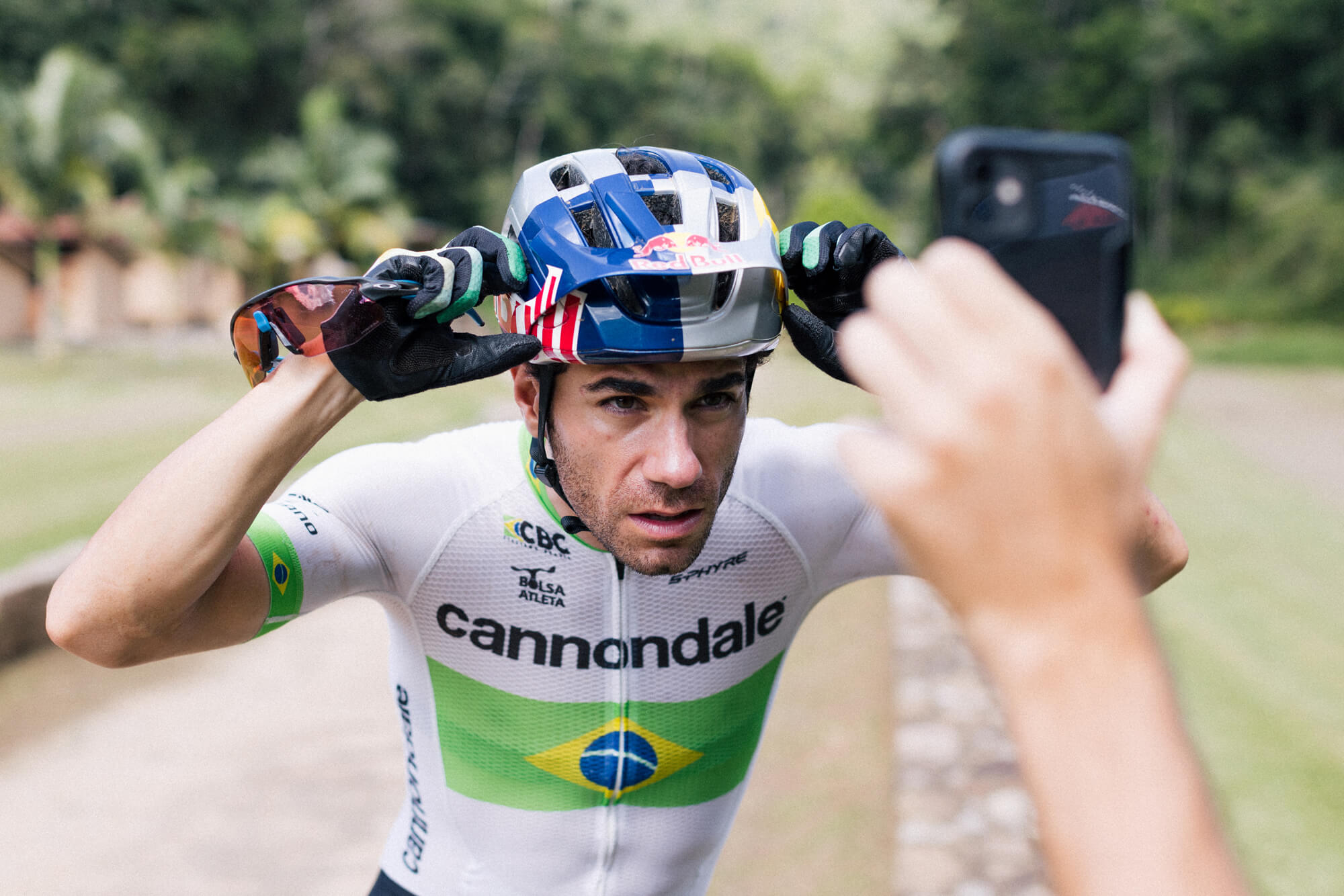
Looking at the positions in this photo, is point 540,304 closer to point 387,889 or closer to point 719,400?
point 719,400

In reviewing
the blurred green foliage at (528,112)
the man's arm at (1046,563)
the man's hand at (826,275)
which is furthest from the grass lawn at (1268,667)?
the blurred green foliage at (528,112)

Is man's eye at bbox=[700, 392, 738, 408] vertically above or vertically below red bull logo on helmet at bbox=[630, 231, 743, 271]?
below

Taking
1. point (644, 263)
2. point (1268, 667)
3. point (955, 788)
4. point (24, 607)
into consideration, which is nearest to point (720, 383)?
point (644, 263)

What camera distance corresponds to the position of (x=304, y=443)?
210cm

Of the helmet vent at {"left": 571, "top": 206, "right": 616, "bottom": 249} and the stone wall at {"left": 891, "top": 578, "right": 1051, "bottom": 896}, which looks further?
the stone wall at {"left": 891, "top": 578, "right": 1051, "bottom": 896}

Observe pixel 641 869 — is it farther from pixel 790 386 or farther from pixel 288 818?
pixel 790 386

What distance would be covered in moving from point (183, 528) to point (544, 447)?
83cm

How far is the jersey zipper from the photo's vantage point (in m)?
2.61

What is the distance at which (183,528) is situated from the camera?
1969 mm

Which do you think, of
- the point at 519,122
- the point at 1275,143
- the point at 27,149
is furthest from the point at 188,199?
the point at 1275,143

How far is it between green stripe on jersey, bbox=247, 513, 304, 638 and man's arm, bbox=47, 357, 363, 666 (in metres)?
0.16

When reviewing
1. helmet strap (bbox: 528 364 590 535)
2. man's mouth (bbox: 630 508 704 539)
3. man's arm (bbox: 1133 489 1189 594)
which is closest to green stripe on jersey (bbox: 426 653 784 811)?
helmet strap (bbox: 528 364 590 535)

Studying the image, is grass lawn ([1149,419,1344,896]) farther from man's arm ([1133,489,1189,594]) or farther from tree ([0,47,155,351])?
tree ([0,47,155,351])

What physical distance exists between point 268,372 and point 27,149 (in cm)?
3360
